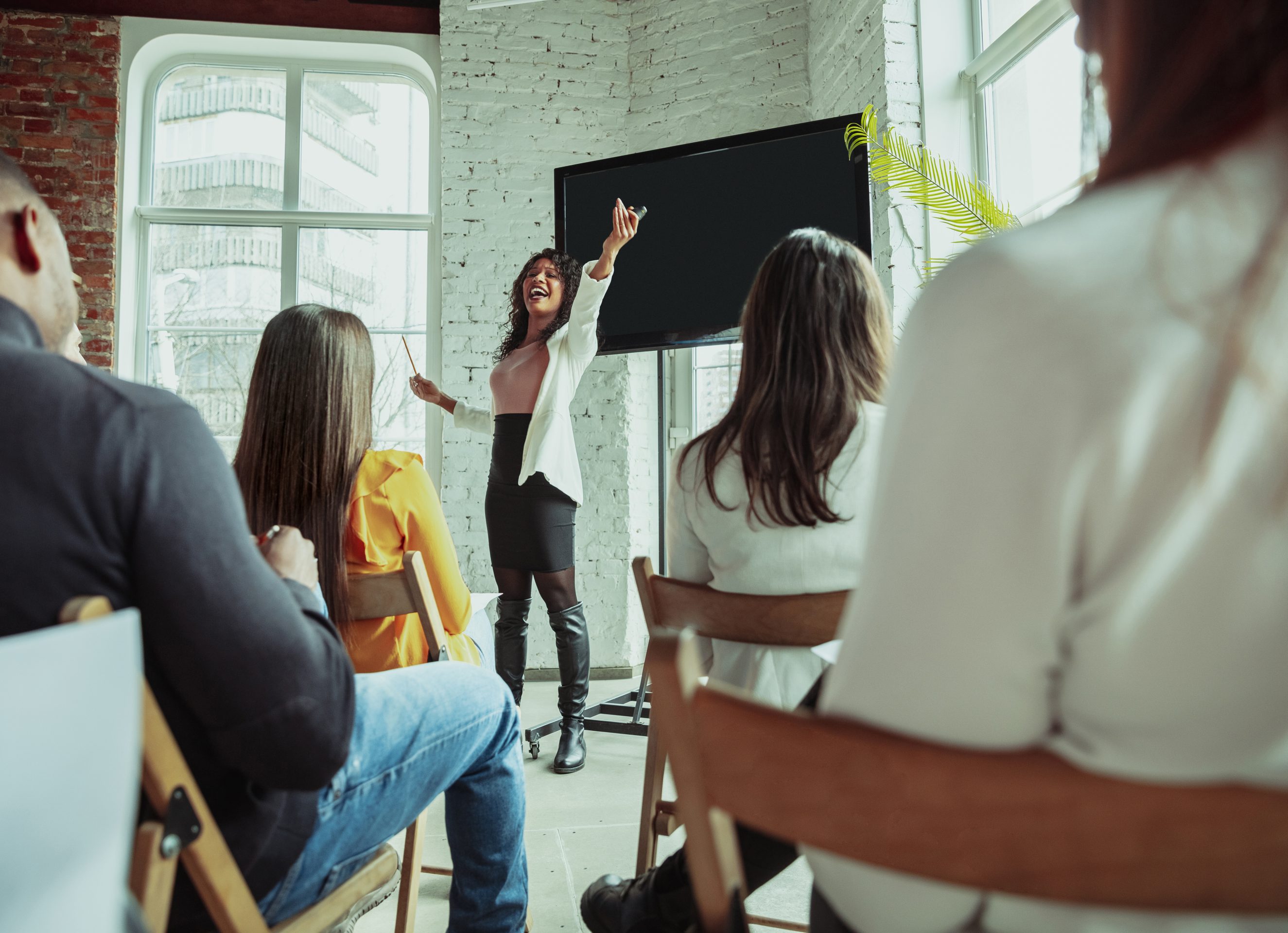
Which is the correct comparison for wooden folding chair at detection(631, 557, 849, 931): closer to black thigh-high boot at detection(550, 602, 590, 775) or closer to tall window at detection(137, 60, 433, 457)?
black thigh-high boot at detection(550, 602, 590, 775)

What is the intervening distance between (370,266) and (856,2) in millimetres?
2813

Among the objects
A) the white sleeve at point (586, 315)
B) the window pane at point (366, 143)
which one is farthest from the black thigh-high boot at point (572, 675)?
the window pane at point (366, 143)

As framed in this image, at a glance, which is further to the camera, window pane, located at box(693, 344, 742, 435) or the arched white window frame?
the arched white window frame

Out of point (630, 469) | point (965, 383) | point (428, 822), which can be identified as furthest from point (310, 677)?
point (630, 469)

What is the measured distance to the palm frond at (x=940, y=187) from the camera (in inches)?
93.8

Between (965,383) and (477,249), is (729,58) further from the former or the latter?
(965,383)

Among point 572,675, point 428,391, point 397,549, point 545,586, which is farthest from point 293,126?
point 397,549

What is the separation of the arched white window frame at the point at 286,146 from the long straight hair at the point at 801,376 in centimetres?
320

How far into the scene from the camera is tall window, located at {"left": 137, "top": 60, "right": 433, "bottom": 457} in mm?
4457

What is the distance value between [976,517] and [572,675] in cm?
253

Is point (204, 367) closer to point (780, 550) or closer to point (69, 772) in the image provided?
point (780, 550)

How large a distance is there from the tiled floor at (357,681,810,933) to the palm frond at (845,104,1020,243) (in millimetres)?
1828

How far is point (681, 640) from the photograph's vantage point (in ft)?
1.53

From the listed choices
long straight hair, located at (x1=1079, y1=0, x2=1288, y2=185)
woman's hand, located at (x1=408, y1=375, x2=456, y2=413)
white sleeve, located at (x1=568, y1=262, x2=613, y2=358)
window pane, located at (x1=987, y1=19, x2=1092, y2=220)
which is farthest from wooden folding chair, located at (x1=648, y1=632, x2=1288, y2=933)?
woman's hand, located at (x1=408, y1=375, x2=456, y2=413)
